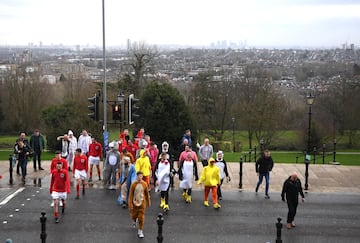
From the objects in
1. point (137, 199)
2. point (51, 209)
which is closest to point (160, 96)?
point (51, 209)

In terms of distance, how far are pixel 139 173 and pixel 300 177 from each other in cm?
785

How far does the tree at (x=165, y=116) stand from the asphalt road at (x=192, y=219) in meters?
11.8

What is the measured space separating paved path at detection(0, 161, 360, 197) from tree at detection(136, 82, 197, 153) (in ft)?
24.8

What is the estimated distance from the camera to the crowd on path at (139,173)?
12594 millimetres

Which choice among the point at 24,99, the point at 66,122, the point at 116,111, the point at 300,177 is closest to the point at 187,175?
the point at 300,177

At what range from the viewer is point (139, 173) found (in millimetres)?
11891

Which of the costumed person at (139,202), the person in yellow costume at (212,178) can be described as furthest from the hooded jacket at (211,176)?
the costumed person at (139,202)

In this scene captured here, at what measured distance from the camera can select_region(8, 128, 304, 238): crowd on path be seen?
1259 cm

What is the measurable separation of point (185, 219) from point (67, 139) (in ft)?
20.5

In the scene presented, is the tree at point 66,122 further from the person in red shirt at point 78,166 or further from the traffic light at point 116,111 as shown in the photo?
the person in red shirt at point 78,166

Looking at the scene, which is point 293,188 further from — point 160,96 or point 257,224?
point 160,96

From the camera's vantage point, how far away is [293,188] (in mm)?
12656

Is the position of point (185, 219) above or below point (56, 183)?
below

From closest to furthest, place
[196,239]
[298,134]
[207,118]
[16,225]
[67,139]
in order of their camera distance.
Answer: [196,239] → [16,225] → [67,139] → [298,134] → [207,118]
